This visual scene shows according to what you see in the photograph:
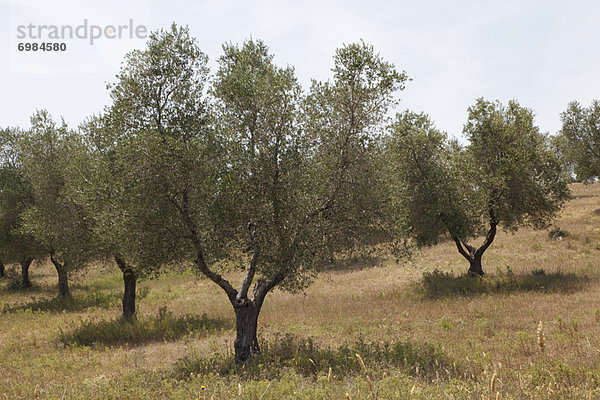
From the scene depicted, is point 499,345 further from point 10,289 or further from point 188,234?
point 10,289

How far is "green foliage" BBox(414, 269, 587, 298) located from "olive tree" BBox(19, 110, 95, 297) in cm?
2236

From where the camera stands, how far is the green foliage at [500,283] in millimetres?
21875

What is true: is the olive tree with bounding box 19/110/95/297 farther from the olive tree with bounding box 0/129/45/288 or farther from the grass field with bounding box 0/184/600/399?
the olive tree with bounding box 0/129/45/288

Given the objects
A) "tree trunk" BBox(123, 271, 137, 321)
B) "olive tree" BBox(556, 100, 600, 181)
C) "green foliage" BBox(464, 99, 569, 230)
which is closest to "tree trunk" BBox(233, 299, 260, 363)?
"tree trunk" BBox(123, 271, 137, 321)

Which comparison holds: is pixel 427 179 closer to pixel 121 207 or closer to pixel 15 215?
pixel 121 207

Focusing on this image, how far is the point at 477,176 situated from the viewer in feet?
83.8

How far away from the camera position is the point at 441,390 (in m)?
7.72

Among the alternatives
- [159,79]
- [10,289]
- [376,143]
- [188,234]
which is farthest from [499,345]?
[10,289]

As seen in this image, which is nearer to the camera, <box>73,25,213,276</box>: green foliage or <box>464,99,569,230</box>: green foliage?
<box>73,25,213,276</box>: green foliage

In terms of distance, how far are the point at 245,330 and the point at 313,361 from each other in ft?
11.8

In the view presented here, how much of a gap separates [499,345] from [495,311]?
5.77m

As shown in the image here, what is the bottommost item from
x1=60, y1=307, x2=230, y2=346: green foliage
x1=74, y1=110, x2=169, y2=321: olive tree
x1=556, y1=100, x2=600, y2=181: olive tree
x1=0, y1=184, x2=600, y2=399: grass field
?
x1=60, y1=307, x2=230, y2=346: green foliage

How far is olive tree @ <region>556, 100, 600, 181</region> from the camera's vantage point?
5094 centimetres

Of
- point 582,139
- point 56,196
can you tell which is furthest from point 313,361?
point 582,139
